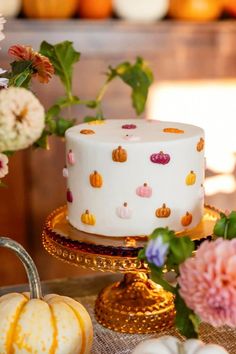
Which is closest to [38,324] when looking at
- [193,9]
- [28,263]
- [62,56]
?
[28,263]

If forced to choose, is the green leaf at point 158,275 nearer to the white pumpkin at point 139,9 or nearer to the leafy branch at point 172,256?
the leafy branch at point 172,256

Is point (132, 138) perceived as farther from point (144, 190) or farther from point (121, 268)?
point (121, 268)

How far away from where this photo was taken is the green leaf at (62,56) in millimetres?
1278

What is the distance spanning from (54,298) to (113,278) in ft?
1.11

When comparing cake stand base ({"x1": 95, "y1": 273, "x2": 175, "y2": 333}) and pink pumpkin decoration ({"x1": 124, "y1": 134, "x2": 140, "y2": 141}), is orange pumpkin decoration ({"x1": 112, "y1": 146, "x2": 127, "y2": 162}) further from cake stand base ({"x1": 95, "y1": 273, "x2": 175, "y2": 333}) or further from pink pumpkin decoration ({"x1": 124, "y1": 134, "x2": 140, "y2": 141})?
cake stand base ({"x1": 95, "y1": 273, "x2": 175, "y2": 333})

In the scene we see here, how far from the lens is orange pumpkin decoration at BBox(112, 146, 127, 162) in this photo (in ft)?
3.39

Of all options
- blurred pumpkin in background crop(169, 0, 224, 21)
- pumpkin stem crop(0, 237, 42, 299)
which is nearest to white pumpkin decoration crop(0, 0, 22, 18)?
blurred pumpkin in background crop(169, 0, 224, 21)

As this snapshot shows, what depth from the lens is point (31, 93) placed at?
0.68 m

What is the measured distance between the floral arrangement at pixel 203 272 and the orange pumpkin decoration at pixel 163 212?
0.26 m

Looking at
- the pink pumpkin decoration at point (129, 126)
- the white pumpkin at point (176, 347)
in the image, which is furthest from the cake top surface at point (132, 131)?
the white pumpkin at point (176, 347)

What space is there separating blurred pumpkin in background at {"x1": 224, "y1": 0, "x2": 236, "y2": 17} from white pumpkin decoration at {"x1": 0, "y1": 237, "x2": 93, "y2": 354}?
1.65 metres

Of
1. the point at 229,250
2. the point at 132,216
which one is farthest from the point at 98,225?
the point at 229,250

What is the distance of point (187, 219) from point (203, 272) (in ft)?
1.26

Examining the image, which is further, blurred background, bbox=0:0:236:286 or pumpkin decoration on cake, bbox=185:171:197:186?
blurred background, bbox=0:0:236:286
